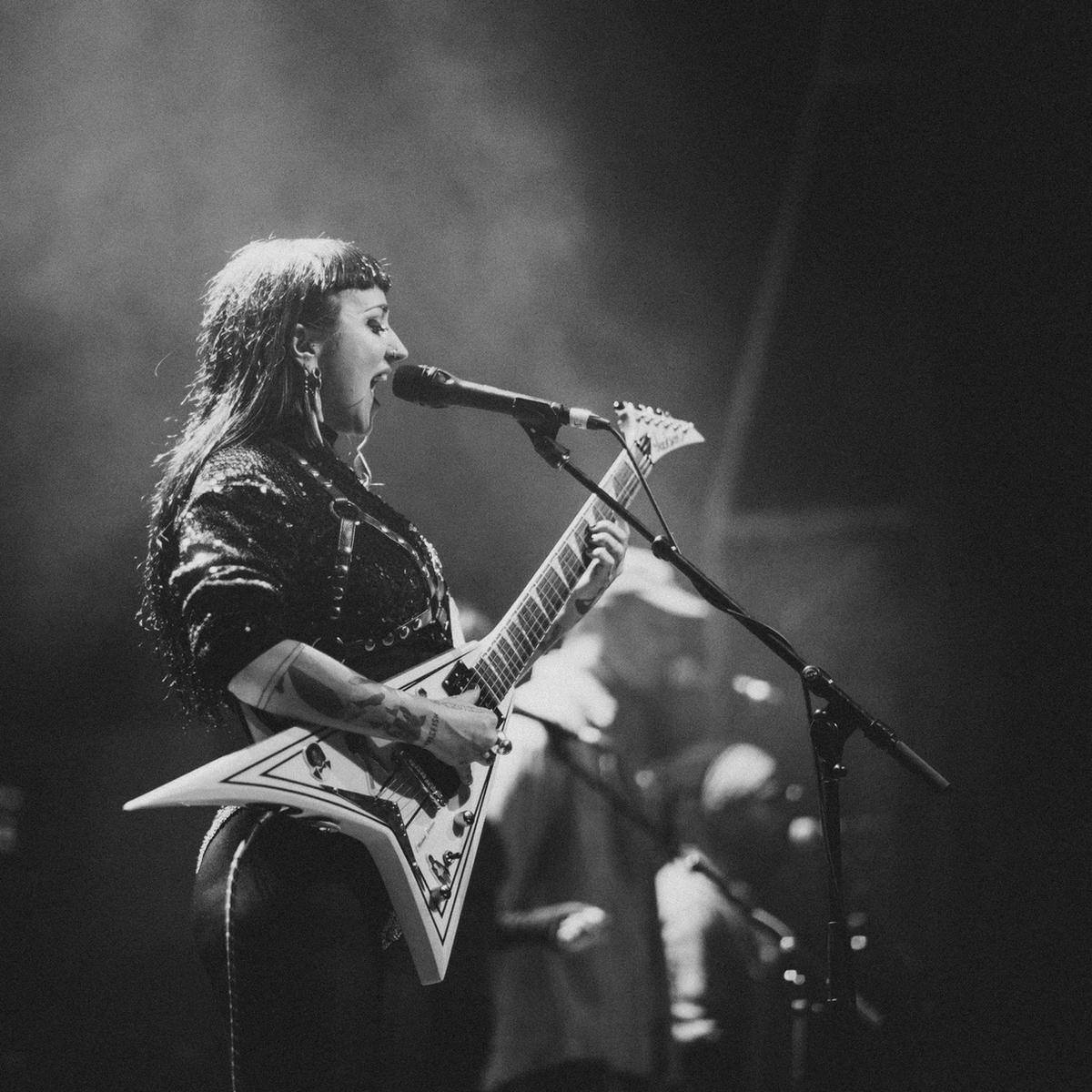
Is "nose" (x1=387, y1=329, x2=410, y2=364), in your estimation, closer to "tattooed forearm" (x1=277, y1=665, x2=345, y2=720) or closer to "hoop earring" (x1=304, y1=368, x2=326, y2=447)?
"hoop earring" (x1=304, y1=368, x2=326, y2=447)

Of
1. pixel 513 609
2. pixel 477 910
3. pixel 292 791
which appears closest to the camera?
pixel 292 791

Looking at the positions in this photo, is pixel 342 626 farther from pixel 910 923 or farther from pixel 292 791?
pixel 910 923

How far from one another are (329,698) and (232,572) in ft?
0.79

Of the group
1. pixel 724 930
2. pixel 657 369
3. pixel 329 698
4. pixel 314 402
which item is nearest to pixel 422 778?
pixel 329 698

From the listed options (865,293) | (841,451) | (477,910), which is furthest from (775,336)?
(477,910)

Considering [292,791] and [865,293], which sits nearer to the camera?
[292,791]

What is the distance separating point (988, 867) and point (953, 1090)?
74 cm

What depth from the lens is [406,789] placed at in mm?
1804

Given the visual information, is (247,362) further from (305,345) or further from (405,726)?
(405,726)

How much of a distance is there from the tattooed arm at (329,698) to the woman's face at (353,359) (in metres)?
0.54

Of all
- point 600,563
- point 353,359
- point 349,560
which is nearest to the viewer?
point 349,560

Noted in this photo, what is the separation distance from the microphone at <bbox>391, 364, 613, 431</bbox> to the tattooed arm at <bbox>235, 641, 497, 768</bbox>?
0.50 metres

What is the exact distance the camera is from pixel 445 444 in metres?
3.21

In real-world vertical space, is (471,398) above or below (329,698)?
above
